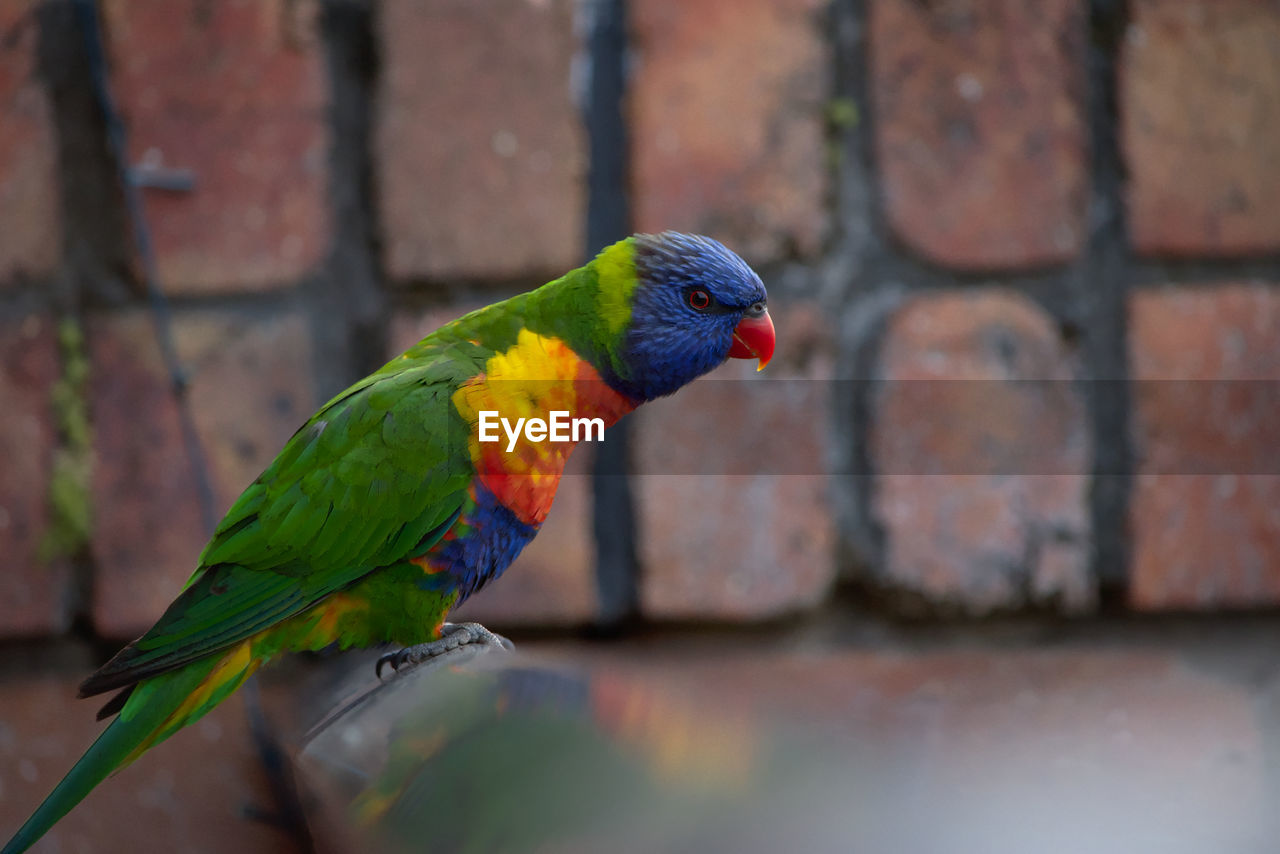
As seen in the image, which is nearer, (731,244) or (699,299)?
(699,299)

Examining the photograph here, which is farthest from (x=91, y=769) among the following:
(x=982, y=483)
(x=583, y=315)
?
(x=982, y=483)

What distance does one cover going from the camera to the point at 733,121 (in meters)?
0.60

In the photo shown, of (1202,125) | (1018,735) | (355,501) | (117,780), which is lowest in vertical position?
(117,780)

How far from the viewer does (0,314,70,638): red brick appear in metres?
0.60

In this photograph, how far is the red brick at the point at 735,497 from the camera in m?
0.61

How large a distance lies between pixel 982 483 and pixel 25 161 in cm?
62

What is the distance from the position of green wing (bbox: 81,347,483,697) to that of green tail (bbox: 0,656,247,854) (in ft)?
0.12

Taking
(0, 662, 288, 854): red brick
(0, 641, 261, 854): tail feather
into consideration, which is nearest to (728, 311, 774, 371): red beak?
(0, 641, 261, 854): tail feather

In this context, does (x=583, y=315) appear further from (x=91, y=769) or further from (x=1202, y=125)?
(x=1202, y=125)

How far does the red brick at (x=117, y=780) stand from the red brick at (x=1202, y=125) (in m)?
0.66

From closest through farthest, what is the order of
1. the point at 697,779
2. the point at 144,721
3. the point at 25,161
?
the point at 697,779 → the point at 144,721 → the point at 25,161

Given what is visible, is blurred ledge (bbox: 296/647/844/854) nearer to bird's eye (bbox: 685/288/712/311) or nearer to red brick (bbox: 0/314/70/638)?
bird's eye (bbox: 685/288/712/311)

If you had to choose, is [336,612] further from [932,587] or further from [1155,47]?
[1155,47]

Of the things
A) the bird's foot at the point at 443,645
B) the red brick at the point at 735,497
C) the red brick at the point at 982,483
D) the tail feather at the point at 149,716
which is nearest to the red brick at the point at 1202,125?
the red brick at the point at 982,483
